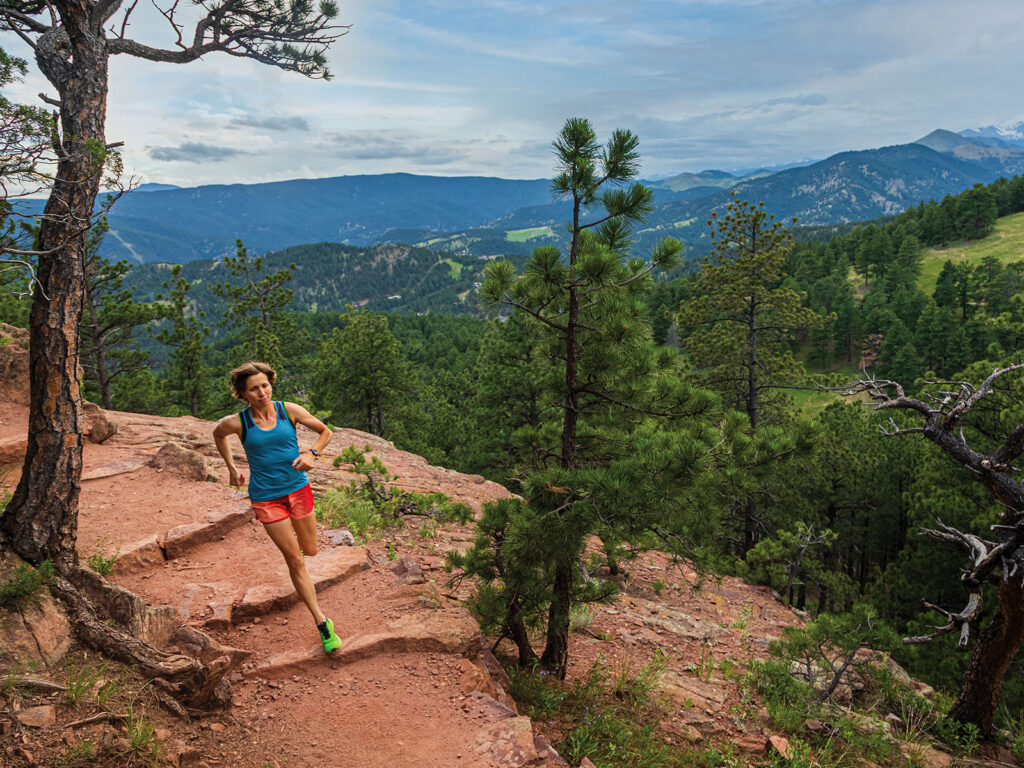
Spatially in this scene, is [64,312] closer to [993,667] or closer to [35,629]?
[35,629]

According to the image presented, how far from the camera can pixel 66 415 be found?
4.69 meters

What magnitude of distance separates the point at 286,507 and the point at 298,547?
470 millimetres

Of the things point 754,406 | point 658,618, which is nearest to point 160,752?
point 658,618

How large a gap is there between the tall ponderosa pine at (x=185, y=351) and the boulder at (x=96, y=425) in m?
12.2

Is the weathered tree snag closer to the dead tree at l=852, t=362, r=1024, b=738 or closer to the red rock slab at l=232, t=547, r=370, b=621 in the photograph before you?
the red rock slab at l=232, t=547, r=370, b=621

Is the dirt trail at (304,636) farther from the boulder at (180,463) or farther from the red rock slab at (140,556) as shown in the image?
the boulder at (180,463)

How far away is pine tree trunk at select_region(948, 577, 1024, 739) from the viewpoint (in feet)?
25.0

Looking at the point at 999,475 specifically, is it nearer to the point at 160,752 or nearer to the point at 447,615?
the point at 447,615

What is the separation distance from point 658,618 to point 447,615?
5.64m

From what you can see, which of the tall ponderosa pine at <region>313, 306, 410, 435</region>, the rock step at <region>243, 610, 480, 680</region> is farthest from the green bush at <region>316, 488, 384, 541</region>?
the tall ponderosa pine at <region>313, 306, 410, 435</region>

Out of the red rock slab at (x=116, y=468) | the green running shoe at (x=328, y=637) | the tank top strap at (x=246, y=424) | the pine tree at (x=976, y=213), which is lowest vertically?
the green running shoe at (x=328, y=637)

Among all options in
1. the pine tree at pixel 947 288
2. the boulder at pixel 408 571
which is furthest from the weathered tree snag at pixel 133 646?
the pine tree at pixel 947 288

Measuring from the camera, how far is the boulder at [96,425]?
33.7 feet

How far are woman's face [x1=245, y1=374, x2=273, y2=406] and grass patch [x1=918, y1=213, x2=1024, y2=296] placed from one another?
94.4 meters
